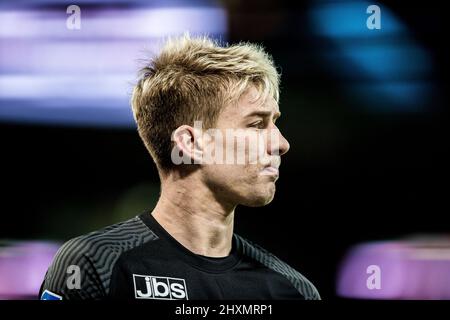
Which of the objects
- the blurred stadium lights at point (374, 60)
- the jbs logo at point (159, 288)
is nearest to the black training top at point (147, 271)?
the jbs logo at point (159, 288)

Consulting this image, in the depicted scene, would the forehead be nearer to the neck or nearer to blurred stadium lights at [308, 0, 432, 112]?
A: the neck

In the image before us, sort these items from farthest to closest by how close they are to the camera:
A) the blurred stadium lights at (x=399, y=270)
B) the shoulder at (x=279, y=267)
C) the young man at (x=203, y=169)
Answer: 1. the blurred stadium lights at (x=399, y=270)
2. the shoulder at (x=279, y=267)
3. the young man at (x=203, y=169)

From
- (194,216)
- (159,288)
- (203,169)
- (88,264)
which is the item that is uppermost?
(203,169)

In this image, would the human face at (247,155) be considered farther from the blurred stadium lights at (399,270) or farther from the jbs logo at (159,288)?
the blurred stadium lights at (399,270)

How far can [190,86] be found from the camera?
2.23 m

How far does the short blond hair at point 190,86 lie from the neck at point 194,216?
0.39 feet

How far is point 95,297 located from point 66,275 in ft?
0.39

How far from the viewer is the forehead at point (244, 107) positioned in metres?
2.21

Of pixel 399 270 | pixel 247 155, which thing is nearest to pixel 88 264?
pixel 247 155

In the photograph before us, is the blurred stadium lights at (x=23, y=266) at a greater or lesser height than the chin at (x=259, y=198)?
lesser

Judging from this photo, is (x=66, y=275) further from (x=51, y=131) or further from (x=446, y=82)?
(x=446, y=82)

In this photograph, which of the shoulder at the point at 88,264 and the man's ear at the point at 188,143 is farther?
the man's ear at the point at 188,143

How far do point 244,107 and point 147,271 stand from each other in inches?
25.5

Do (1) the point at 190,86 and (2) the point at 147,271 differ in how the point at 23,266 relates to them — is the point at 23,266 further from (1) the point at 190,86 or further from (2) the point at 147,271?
(1) the point at 190,86
